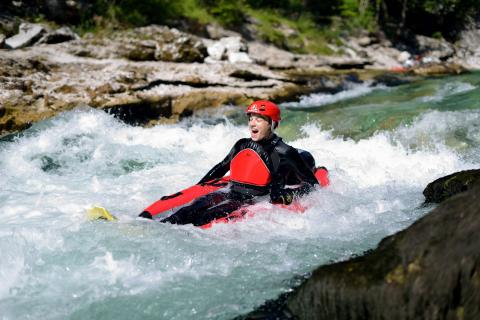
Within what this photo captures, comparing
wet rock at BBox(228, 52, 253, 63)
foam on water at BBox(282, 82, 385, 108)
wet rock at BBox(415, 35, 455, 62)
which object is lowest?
foam on water at BBox(282, 82, 385, 108)

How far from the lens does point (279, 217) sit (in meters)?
4.45

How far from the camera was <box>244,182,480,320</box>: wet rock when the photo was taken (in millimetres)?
1932

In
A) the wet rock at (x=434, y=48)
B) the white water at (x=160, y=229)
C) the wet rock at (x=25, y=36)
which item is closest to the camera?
the white water at (x=160, y=229)

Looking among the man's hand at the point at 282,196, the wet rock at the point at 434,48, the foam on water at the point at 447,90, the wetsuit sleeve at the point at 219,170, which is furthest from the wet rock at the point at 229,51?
the wet rock at the point at 434,48

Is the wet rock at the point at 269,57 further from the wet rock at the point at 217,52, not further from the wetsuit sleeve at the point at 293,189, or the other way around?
the wetsuit sleeve at the point at 293,189

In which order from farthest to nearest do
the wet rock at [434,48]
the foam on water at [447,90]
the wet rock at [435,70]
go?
the wet rock at [434,48] < the wet rock at [435,70] < the foam on water at [447,90]

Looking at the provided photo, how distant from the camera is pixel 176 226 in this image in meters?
4.26

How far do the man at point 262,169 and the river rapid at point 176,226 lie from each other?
9.3 inches

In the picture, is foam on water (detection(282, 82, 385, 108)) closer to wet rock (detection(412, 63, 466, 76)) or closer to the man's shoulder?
wet rock (detection(412, 63, 466, 76))

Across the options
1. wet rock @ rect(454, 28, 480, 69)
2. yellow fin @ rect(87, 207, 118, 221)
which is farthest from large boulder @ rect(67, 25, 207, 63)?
Result: wet rock @ rect(454, 28, 480, 69)

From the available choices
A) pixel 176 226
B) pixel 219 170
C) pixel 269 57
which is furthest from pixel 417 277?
pixel 269 57

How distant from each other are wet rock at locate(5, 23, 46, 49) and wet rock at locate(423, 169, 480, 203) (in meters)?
10.2

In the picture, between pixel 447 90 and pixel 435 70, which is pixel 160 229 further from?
pixel 435 70

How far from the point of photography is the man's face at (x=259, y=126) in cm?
489
